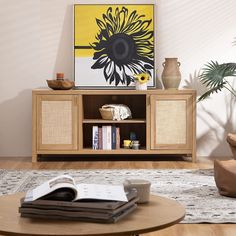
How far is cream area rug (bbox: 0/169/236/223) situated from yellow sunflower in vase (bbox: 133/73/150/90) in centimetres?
98

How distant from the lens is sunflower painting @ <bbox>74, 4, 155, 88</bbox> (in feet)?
21.1

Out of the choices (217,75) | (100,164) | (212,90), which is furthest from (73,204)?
(217,75)

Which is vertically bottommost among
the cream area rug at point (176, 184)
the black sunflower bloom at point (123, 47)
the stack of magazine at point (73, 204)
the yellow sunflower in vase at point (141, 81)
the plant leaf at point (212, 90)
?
the cream area rug at point (176, 184)

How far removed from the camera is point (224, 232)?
3439 mm

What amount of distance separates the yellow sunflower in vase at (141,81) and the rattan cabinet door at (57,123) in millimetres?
621

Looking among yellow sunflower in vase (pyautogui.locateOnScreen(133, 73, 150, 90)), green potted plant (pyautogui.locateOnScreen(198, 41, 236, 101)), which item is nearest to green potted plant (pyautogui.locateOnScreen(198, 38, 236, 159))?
green potted plant (pyautogui.locateOnScreen(198, 41, 236, 101))

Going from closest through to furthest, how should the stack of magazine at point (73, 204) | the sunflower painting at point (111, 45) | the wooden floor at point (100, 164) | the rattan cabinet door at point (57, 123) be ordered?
the stack of magazine at point (73, 204) → the wooden floor at point (100, 164) → the rattan cabinet door at point (57, 123) → the sunflower painting at point (111, 45)

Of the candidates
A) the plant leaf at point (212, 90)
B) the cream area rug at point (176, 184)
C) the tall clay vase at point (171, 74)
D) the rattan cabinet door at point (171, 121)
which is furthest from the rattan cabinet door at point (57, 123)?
the plant leaf at point (212, 90)

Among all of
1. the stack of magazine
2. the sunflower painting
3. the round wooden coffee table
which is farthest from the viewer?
the sunflower painting

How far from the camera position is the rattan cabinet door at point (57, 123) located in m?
6.11

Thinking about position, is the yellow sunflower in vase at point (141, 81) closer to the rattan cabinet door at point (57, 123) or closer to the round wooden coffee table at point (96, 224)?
the rattan cabinet door at point (57, 123)

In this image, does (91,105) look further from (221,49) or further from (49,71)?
(221,49)

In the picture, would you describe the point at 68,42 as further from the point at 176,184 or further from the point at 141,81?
the point at 176,184

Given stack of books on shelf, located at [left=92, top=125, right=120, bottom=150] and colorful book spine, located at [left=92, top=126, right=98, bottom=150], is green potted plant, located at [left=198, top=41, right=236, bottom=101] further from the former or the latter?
colorful book spine, located at [left=92, top=126, right=98, bottom=150]
